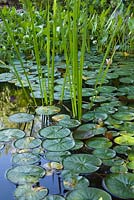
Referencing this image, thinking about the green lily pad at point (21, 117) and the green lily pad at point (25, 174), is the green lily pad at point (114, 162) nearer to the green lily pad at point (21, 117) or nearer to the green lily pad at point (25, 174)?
the green lily pad at point (25, 174)

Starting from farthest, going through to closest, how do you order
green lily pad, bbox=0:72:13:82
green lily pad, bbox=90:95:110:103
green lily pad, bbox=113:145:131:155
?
green lily pad, bbox=0:72:13:82 < green lily pad, bbox=90:95:110:103 < green lily pad, bbox=113:145:131:155

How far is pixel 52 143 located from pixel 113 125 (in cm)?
30

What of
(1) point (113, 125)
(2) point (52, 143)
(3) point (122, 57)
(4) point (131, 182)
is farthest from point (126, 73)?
(4) point (131, 182)

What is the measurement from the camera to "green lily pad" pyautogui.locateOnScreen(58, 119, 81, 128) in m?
1.46

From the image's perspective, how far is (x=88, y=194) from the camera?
968mm

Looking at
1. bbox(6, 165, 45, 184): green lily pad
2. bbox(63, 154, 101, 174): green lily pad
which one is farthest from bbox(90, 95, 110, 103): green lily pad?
bbox(6, 165, 45, 184): green lily pad

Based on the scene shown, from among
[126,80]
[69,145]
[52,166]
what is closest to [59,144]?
[69,145]

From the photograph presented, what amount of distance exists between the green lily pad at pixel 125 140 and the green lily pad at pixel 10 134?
0.37m

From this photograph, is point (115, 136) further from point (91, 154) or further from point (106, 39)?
point (106, 39)

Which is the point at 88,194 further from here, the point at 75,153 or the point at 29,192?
the point at 75,153

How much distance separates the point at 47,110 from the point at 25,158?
0.48 metres

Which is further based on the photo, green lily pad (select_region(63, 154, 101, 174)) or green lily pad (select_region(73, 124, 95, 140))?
green lily pad (select_region(73, 124, 95, 140))

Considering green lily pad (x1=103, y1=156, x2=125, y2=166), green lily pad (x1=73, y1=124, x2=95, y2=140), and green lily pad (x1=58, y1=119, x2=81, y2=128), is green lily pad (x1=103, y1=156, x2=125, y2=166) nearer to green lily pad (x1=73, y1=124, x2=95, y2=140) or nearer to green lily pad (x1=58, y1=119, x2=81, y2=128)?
green lily pad (x1=73, y1=124, x2=95, y2=140)

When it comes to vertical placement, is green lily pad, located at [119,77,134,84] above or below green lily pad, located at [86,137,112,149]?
above
